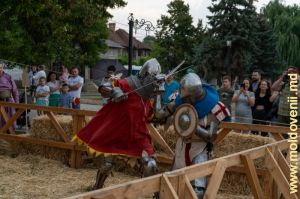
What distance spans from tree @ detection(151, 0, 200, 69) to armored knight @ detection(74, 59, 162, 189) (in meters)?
24.7

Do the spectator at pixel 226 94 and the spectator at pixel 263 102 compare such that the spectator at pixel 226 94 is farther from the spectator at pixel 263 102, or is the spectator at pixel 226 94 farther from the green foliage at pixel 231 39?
the green foliage at pixel 231 39

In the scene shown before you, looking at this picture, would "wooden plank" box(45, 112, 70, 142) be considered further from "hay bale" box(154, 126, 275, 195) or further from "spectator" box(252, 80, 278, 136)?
"spectator" box(252, 80, 278, 136)

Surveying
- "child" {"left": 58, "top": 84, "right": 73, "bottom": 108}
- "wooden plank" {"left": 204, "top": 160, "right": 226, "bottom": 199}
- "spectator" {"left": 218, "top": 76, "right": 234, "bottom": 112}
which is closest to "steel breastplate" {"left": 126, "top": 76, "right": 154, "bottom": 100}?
"wooden plank" {"left": 204, "top": 160, "right": 226, "bottom": 199}

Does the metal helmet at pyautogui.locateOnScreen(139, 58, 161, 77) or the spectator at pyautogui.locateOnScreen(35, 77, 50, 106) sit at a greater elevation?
the metal helmet at pyautogui.locateOnScreen(139, 58, 161, 77)

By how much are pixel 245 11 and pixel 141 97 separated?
77.3 feet

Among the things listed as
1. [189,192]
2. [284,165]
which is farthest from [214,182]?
[284,165]

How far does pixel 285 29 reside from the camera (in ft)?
113

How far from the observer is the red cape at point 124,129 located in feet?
17.3

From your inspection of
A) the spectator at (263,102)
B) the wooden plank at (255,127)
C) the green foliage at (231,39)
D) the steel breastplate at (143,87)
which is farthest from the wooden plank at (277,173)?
the green foliage at (231,39)

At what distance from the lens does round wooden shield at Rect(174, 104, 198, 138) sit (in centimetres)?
455

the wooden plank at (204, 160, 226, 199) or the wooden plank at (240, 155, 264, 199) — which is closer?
the wooden plank at (204, 160, 226, 199)

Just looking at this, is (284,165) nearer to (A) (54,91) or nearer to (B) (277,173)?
(B) (277,173)

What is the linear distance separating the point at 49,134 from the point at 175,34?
78.2ft

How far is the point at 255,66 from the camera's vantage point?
1144 inches
